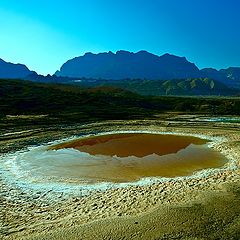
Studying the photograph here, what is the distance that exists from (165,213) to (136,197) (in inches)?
134

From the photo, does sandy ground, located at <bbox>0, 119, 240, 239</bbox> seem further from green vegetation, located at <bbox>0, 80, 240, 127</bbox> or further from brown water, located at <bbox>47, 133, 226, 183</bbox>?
green vegetation, located at <bbox>0, 80, 240, 127</bbox>

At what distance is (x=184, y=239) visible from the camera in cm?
1731

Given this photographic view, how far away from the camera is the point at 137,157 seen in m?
39.8

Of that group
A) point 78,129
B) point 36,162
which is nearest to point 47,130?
point 78,129

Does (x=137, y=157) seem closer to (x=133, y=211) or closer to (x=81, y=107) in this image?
(x=133, y=211)

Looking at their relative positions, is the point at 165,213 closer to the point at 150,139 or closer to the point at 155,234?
the point at 155,234

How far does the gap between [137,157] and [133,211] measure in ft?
61.7

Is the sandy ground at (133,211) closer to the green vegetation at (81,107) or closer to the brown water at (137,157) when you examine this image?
the brown water at (137,157)

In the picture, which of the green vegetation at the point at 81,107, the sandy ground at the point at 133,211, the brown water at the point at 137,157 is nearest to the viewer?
the sandy ground at the point at 133,211

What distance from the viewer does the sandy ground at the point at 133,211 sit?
18.2m

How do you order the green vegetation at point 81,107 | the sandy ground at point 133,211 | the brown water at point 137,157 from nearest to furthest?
the sandy ground at point 133,211
the brown water at point 137,157
the green vegetation at point 81,107

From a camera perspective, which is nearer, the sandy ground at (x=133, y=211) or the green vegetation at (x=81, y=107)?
the sandy ground at (x=133, y=211)

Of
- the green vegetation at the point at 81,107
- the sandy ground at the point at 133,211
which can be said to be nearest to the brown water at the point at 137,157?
the sandy ground at the point at 133,211

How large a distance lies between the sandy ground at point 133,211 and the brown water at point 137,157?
13.1 feet
